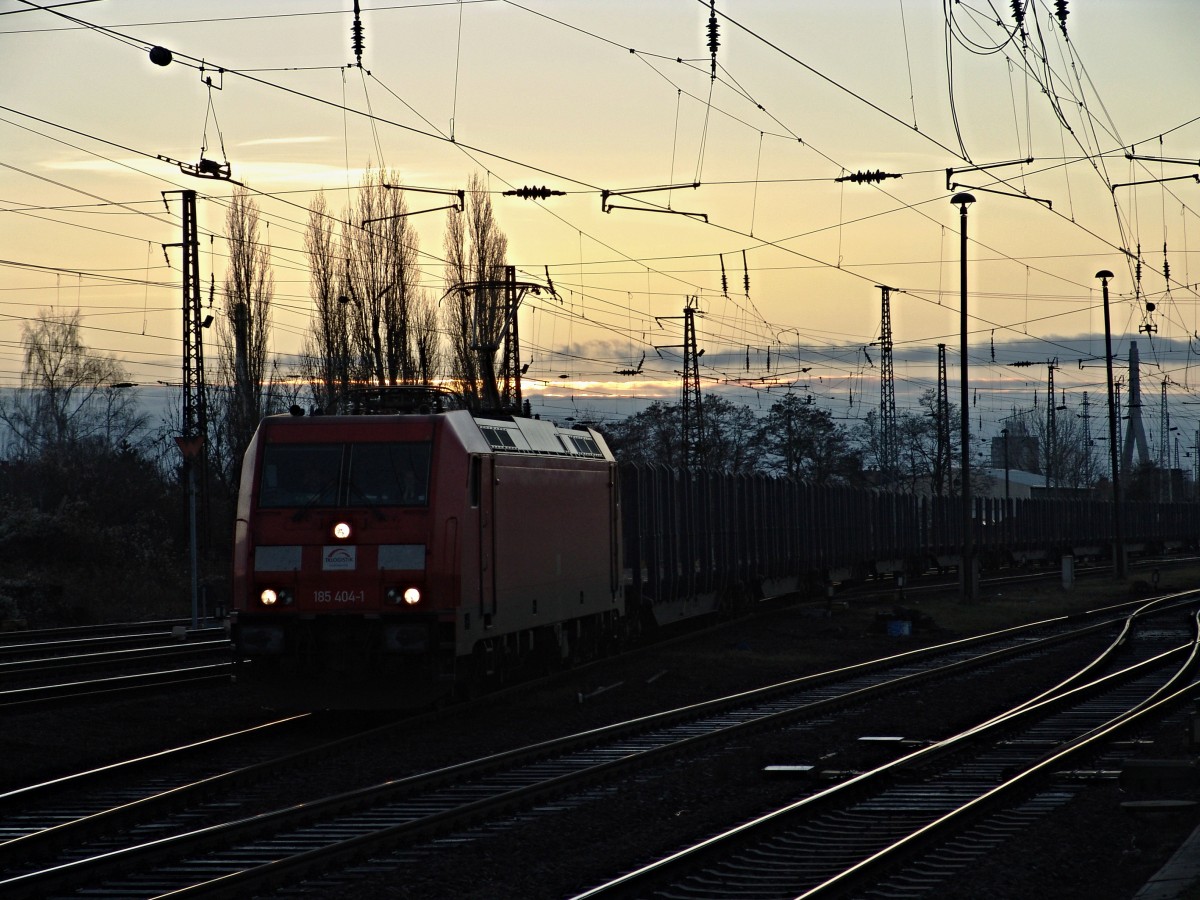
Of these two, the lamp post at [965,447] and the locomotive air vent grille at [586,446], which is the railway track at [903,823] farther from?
the lamp post at [965,447]

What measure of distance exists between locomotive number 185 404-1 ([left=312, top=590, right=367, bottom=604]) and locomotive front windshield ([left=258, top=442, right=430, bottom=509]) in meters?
0.93

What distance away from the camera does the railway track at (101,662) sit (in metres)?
18.2

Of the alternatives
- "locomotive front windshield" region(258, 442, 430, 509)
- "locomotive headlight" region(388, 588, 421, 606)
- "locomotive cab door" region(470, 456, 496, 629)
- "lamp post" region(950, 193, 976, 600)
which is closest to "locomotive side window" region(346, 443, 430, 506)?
"locomotive front windshield" region(258, 442, 430, 509)

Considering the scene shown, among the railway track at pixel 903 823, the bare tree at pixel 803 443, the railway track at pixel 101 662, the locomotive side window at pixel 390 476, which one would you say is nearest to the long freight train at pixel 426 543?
the locomotive side window at pixel 390 476

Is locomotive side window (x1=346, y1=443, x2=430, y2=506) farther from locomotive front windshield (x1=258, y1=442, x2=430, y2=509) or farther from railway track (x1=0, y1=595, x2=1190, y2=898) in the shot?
railway track (x1=0, y1=595, x2=1190, y2=898)

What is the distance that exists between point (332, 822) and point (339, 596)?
4.99 m

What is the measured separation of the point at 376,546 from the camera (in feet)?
50.7

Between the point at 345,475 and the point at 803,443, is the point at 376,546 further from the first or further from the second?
the point at 803,443

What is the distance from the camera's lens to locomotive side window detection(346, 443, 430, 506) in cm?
1562

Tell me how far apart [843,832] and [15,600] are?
26043mm

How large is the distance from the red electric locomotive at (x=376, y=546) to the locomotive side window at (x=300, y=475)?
1 centimetres

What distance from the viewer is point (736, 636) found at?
2811 cm

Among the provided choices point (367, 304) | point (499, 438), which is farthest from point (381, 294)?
point (499, 438)

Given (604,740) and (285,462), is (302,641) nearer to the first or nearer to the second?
(285,462)
